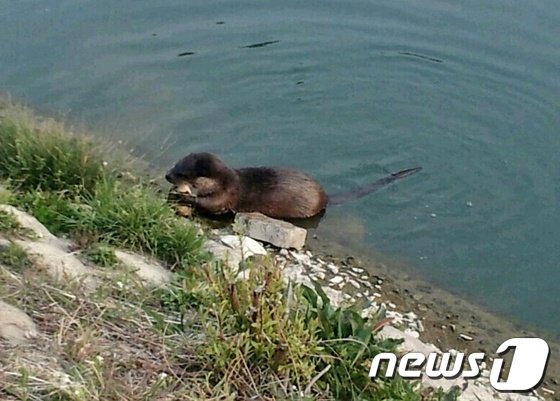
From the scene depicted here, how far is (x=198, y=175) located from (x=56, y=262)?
114 inches

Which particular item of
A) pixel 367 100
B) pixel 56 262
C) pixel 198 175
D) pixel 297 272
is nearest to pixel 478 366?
pixel 297 272

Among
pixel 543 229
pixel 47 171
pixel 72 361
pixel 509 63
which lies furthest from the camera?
pixel 509 63

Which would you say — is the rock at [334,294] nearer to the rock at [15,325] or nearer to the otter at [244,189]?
the otter at [244,189]

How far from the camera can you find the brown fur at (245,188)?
760 centimetres

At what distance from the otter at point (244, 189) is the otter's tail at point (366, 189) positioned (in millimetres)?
123

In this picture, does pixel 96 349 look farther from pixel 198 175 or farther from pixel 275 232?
pixel 198 175

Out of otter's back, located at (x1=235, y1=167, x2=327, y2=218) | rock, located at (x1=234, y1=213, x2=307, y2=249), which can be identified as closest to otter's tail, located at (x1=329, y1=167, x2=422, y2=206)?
otter's back, located at (x1=235, y1=167, x2=327, y2=218)

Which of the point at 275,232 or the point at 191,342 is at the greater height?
the point at 191,342

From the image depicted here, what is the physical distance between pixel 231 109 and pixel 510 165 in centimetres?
257

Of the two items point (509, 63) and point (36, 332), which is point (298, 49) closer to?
point (509, 63)

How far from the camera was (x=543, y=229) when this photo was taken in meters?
7.59

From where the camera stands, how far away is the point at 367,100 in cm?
923

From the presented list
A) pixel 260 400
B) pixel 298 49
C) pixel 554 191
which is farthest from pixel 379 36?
pixel 260 400

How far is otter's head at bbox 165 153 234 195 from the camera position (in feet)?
24.9
